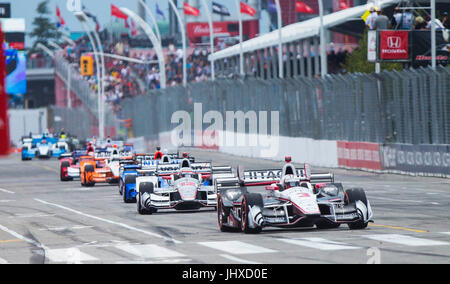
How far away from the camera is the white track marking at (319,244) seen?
15647 mm

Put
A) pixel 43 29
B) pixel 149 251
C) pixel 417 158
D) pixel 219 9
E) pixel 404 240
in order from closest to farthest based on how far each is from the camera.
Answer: pixel 149 251 < pixel 404 240 < pixel 417 158 < pixel 219 9 < pixel 43 29

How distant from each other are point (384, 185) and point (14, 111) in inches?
2992

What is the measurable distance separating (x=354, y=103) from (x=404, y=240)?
25.9m

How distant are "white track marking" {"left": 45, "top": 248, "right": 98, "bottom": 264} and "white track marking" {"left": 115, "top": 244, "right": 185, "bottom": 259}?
650mm

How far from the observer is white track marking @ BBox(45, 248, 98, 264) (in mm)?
14945

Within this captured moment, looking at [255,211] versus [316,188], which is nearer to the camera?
[255,211]

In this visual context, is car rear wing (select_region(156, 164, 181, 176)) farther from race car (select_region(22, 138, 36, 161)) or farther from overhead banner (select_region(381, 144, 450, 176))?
race car (select_region(22, 138, 36, 161))

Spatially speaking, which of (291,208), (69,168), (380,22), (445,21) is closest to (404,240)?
(291,208)

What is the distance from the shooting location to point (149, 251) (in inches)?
630

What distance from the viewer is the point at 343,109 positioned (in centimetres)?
4319

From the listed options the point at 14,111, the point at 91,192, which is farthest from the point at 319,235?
the point at 14,111

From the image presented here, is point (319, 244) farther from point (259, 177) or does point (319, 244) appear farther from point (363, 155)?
point (363, 155)

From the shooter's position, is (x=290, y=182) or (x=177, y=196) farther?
(x=177, y=196)
